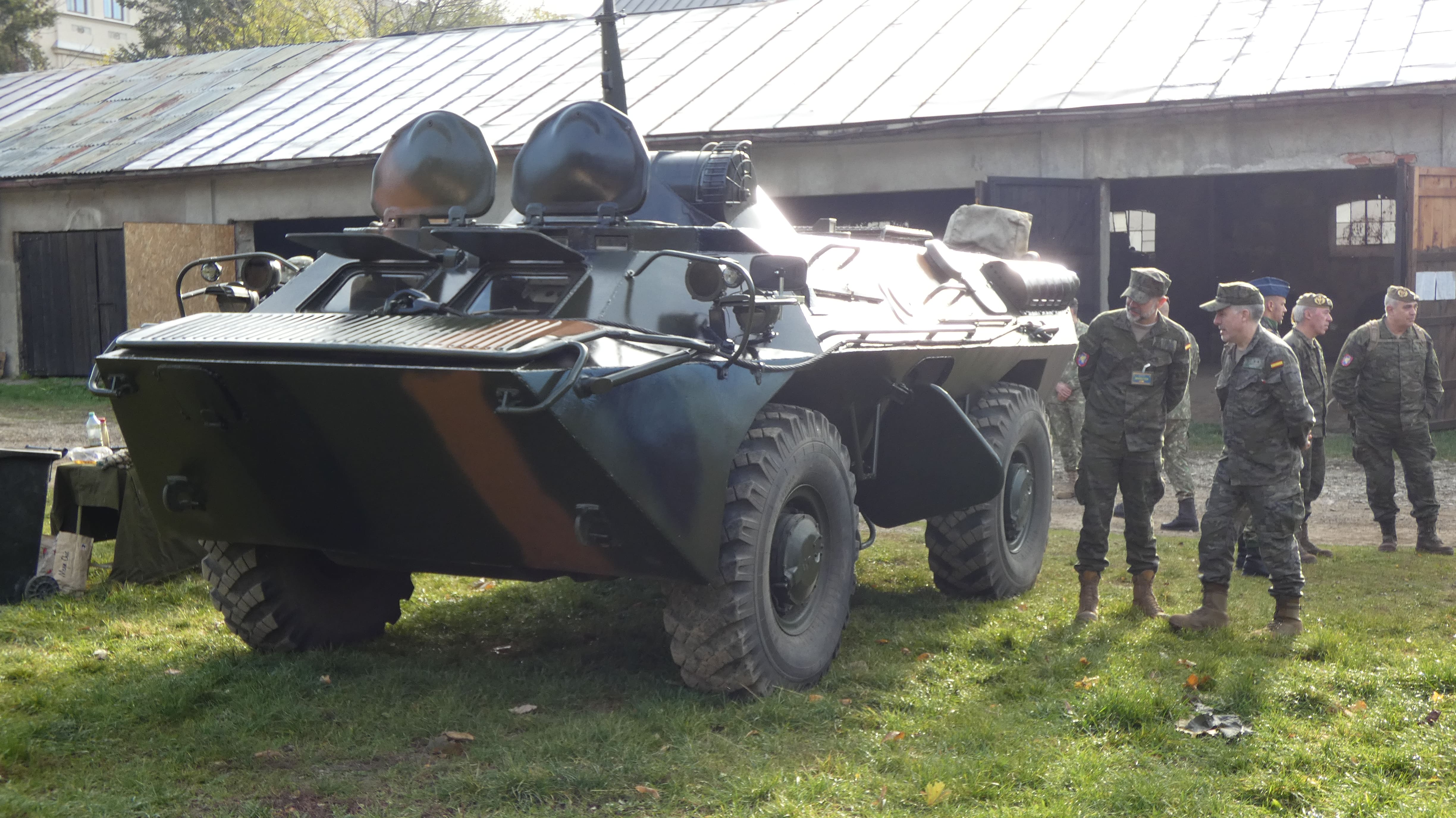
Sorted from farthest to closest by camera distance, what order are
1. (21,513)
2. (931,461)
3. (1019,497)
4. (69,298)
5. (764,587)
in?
(69,298)
(1019,497)
(21,513)
(931,461)
(764,587)

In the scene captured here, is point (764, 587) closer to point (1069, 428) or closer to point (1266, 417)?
point (1266, 417)

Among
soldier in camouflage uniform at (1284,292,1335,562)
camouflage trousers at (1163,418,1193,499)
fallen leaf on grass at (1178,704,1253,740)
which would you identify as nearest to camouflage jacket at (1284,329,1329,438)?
soldier in camouflage uniform at (1284,292,1335,562)

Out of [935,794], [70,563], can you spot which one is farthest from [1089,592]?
[70,563]

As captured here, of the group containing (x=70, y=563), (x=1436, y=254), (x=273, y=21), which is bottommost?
(x=70, y=563)

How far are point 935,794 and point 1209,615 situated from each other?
258 cm

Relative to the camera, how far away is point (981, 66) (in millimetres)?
14445

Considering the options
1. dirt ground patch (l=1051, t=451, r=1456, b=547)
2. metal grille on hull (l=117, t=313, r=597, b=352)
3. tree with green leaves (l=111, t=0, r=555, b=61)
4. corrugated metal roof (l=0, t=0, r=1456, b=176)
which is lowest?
dirt ground patch (l=1051, t=451, r=1456, b=547)

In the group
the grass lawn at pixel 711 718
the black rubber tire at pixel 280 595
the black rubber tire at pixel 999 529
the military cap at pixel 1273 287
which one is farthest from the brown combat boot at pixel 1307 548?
the black rubber tire at pixel 280 595

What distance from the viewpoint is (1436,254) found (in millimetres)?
11984

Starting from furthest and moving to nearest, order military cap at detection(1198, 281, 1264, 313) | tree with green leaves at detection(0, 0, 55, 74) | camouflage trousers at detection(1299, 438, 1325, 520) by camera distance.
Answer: tree with green leaves at detection(0, 0, 55, 74) < camouflage trousers at detection(1299, 438, 1325, 520) < military cap at detection(1198, 281, 1264, 313)

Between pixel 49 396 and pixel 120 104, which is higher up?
pixel 120 104

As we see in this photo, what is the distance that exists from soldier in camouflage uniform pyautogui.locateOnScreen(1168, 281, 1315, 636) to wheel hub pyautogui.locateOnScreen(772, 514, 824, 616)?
77.7 inches

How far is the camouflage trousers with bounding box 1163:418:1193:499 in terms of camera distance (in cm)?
911

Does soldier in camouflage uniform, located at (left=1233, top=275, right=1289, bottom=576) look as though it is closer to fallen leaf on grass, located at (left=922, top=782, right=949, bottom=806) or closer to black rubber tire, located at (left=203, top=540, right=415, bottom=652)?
fallen leaf on grass, located at (left=922, top=782, right=949, bottom=806)
